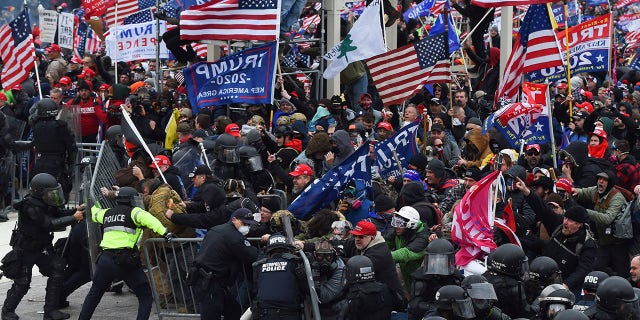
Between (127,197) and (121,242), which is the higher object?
(127,197)

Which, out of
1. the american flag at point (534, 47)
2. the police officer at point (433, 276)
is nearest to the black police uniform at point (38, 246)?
the police officer at point (433, 276)

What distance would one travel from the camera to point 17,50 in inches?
790

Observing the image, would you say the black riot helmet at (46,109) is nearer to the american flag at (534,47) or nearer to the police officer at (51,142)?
the police officer at (51,142)

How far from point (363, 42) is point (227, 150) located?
14.0 ft

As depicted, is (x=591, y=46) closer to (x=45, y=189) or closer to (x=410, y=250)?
(x=410, y=250)

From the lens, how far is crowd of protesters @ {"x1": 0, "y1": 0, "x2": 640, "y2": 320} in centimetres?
1095

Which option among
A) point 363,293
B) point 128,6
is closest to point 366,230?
point 363,293

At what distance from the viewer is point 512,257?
421 inches

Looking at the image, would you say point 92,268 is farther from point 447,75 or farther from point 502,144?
point 447,75

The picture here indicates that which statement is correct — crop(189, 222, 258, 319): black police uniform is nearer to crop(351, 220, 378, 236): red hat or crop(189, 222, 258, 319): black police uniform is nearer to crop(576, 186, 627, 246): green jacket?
crop(351, 220, 378, 236): red hat

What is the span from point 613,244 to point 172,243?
4485 mm

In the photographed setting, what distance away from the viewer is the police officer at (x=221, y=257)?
41.0ft

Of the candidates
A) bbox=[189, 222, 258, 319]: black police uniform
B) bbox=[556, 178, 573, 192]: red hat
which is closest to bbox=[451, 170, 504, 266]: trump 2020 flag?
bbox=[556, 178, 573, 192]: red hat

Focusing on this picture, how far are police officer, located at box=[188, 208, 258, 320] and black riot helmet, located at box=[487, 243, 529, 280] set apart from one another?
2.72m
